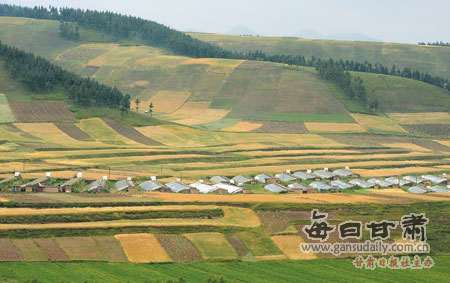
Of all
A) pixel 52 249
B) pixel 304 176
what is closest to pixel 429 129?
pixel 304 176

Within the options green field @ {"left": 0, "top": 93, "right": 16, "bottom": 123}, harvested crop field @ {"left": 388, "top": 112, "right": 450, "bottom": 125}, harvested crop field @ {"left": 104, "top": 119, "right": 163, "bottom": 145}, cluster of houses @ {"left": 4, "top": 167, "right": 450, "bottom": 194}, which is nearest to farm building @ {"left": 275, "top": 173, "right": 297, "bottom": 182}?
cluster of houses @ {"left": 4, "top": 167, "right": 450, "bottom": 194}

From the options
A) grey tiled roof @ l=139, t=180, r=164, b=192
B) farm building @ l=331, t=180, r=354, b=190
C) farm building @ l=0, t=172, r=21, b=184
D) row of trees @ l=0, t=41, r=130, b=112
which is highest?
row of trees @ l=0, t=41, r=130, b=112

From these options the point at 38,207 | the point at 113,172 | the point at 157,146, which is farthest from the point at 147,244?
the point at 157,146

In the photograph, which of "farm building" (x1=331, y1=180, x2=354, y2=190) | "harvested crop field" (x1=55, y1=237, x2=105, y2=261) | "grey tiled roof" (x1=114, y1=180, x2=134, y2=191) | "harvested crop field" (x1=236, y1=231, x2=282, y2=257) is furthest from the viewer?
"farm building" (x1=331, y1=180, x2=354, y2=190)

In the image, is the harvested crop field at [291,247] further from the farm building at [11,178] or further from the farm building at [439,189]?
the farm building at [11,178]

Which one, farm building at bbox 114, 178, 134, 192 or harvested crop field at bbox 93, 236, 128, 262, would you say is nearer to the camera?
harvested crop field at bbox 93, 236, 128, 262

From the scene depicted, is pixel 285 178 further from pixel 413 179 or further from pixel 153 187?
pixel 153 187

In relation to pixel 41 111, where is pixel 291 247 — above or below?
below

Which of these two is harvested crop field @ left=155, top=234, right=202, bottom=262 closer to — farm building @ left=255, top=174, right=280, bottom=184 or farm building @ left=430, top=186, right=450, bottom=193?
farm building @ left=255, top=174, right=280, bottom=184
